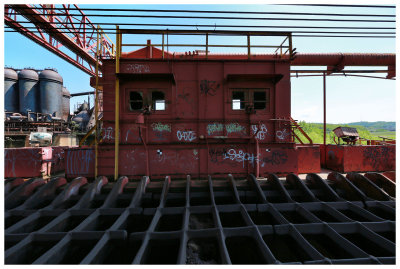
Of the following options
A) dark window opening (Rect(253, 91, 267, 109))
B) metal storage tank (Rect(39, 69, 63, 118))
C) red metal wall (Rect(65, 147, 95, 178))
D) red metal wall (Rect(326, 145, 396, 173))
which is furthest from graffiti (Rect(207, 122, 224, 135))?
metal storage tank (Rect(39, 69, 63, 118))

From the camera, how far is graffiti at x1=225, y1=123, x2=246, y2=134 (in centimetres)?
659

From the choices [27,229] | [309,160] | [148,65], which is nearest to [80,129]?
[148,65]

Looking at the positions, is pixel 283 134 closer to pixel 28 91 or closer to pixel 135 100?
pixel 135 100

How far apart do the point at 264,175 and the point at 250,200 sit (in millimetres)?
3699

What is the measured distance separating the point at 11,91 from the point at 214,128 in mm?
44395

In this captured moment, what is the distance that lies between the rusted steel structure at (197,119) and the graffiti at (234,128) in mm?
43

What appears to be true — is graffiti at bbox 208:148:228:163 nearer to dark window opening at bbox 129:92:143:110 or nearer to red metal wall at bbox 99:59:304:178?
red metal wall at bbox 99:59:304:178

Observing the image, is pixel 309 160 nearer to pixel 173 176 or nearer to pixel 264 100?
pixel 264 100

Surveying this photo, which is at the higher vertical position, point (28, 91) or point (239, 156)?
point (28, 91)

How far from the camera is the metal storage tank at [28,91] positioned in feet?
98.3

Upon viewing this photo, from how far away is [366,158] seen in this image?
840cm

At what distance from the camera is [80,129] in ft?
98.8

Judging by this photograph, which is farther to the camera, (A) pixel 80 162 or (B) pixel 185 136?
(B) pixel 185 136

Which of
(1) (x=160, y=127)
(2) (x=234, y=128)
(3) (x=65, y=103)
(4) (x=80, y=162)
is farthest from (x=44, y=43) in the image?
(3) (x=65, y=103)
